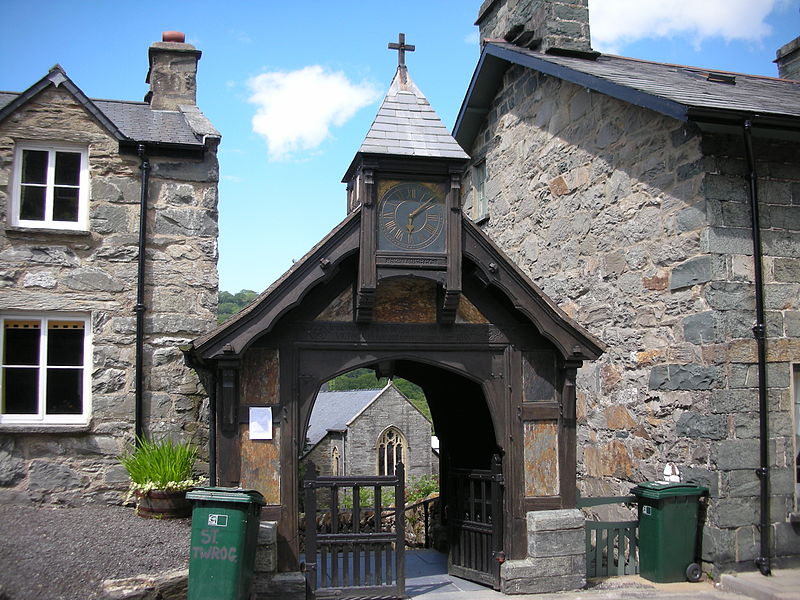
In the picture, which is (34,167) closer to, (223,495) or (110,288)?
(110,288)

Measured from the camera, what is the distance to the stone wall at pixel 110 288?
9.55m

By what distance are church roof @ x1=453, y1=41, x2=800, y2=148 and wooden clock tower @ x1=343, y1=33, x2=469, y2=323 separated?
2642mm

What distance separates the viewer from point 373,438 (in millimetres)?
43344

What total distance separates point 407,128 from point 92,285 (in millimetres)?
4439

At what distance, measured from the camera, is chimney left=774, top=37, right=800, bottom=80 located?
14.1m

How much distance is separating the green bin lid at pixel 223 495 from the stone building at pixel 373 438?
35.7 metres

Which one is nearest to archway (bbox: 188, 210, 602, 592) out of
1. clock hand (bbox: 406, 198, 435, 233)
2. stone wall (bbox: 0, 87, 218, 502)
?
clock hand (bbox: 406, 198, 435, 233)

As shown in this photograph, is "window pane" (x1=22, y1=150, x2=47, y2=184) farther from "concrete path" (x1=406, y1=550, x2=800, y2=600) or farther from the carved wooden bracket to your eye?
"concrete path" (x1=406, y1=550, x2=800, y2=600)

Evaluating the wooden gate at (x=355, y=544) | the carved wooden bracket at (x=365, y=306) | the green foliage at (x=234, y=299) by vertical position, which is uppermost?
the green foliage at (x=234, y=299)

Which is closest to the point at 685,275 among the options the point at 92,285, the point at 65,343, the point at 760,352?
the point at 760,352

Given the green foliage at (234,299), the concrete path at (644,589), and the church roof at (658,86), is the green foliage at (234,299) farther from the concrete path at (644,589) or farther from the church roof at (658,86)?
the concrete path at (644,589)

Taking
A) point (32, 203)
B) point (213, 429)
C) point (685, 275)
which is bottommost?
point (213, 429)

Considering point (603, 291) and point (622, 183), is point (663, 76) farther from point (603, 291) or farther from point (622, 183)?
point (603, 291)

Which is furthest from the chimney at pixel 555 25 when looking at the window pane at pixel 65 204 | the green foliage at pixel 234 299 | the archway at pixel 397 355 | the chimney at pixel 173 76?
the green foliage at pixel 234 299
